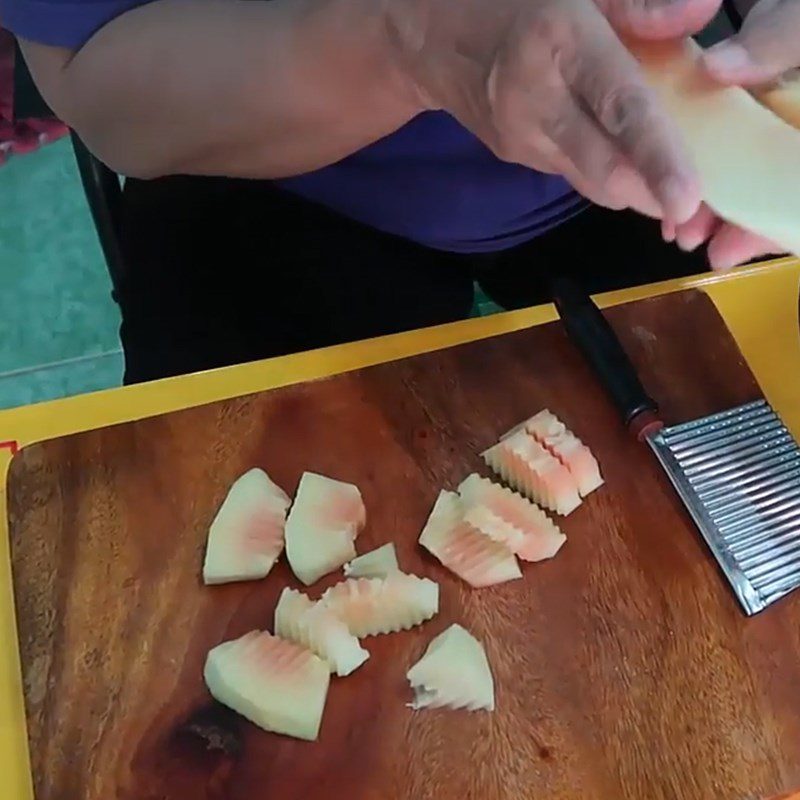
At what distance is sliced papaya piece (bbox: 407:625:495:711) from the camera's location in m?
0.63

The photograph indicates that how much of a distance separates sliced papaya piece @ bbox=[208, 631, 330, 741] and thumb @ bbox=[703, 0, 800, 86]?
0.39 m

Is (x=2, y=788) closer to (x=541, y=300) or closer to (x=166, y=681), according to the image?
(x=166, y=681)

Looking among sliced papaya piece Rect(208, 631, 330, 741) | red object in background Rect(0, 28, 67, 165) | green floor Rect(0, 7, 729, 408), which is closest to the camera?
sliced papaya piece Rect(208, 631, 330, 741)

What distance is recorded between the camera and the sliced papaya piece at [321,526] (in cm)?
68

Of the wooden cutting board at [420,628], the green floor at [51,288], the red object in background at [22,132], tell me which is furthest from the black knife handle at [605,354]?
the red object in background at [22,132]

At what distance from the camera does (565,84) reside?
22.2 inches

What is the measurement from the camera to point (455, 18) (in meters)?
0.61

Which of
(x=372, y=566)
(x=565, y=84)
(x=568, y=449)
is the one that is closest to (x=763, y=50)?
(x=565, y=84)

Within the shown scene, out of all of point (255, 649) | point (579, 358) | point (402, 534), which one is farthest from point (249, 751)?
point (579, 358)

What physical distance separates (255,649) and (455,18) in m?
0.36

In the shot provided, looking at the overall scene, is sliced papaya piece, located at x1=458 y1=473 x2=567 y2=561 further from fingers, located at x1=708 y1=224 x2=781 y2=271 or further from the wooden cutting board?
fingers, located at x1=708 y1=224 x2=781 y2=271

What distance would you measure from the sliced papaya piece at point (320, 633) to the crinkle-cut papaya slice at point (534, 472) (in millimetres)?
146

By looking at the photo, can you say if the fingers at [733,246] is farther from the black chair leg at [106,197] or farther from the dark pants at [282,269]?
the black chair leg at [106,197]

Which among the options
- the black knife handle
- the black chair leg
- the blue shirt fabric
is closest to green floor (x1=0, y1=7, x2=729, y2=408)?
the black chair leg
